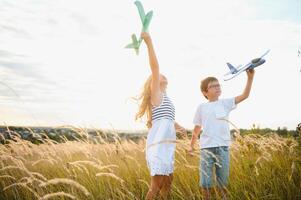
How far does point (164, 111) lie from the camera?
422cm

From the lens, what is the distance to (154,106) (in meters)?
4.26

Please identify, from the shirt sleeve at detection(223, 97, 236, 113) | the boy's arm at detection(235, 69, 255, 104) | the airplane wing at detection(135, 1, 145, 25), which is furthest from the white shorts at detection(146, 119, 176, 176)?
the airplane wing at detection(135, 1, 145, 25)

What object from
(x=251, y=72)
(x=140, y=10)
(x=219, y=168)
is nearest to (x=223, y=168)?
(x=219, y=168)

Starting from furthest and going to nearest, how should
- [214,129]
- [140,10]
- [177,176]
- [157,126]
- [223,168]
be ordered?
[177,176]
[214,129]
[223,168]
[157,126]
[140,10]

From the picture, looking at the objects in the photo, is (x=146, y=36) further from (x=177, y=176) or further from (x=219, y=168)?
(x=177, y=176)

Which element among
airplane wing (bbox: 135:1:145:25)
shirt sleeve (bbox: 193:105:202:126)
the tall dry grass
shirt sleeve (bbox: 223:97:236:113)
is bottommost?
the tall dry grass

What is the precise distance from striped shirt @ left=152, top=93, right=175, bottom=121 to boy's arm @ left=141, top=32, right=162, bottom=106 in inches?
2.4

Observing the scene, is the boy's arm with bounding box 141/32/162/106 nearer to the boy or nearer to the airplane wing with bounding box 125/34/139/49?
the airplane wing with bounding box 125/34/139/49

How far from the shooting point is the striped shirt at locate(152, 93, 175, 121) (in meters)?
4.21

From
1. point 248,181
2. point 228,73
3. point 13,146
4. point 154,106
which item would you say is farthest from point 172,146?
point 13,146

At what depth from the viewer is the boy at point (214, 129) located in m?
4.33

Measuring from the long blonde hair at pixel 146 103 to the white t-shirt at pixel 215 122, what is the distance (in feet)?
2.23

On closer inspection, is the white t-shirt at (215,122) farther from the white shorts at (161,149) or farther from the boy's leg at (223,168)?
the white shorts at (161,149)

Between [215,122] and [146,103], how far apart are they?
2.93 feet
